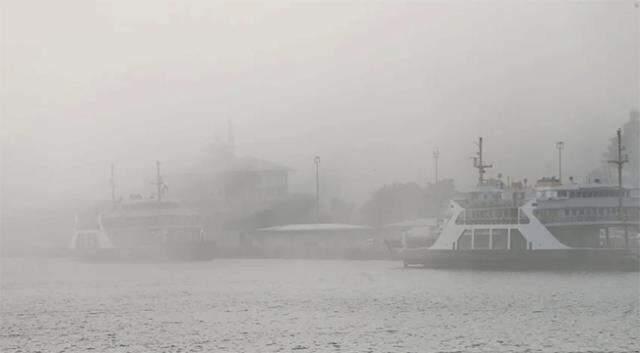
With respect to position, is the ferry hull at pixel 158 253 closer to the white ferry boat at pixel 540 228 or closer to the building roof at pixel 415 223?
the building roof at pixel 415 223

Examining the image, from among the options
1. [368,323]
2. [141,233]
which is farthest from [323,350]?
[141,233]

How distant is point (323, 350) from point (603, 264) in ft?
83.5

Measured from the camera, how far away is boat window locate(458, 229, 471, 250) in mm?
50594

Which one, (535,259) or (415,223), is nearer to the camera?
(535,259)

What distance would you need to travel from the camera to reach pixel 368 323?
27.9 meters

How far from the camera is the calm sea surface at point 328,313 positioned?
24.3 metres

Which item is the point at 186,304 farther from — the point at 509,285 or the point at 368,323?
Answer: the point at 509,285

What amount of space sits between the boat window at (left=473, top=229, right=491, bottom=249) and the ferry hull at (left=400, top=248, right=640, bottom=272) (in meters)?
0.88

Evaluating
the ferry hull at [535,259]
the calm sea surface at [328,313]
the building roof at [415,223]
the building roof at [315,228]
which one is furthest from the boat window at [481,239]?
the building roof at [315,228]

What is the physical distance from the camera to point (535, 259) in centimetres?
4697

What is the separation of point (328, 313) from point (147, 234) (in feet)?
140

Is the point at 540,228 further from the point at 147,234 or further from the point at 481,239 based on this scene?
the point at 147,234

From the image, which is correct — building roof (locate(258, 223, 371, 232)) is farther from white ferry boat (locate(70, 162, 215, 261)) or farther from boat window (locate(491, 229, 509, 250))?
boat window (locate(491, 229, 509, 250))

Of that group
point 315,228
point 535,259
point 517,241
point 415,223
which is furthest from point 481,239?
point 315,228
